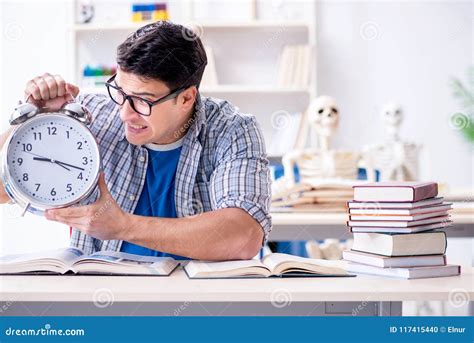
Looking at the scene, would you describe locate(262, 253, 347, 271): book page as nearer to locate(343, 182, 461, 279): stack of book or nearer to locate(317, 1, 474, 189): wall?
locate(343, 182, 461, 279): stack of book

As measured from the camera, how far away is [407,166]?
14.0 ft

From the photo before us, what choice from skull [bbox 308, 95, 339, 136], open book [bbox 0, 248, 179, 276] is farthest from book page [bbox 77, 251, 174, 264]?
skull [bbox 308, 95, 339, 136]

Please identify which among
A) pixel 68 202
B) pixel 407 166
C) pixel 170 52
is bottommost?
pixel 407 166

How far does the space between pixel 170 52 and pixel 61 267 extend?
72cm

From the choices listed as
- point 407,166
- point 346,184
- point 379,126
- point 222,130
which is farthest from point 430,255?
point 379,126

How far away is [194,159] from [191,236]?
36 centimetres

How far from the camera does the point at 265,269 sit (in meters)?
1.77

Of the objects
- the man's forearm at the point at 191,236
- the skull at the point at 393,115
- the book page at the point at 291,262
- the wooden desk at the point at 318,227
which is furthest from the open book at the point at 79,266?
the skull at the point at 393,115

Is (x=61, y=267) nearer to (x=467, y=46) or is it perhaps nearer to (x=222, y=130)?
(x=222, y=130)

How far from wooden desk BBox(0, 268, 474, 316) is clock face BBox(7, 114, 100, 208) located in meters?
0.21

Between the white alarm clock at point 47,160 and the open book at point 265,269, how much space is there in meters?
0.33

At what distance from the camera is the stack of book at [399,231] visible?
5.97 feet

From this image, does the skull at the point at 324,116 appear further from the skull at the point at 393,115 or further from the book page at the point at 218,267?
the book page at the point at 218,267

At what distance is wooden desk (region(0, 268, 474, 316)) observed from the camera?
5.07ft
